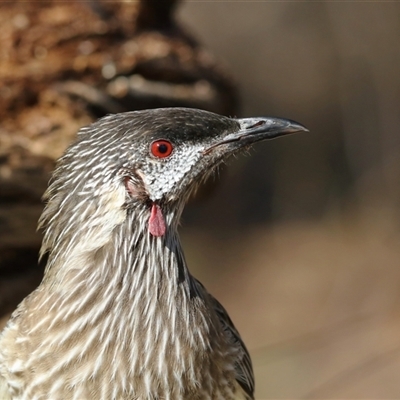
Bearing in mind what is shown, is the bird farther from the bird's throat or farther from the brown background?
the brown background

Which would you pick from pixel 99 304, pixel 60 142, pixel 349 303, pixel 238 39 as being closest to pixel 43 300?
pixel 99 304

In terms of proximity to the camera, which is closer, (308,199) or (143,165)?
(143,165)

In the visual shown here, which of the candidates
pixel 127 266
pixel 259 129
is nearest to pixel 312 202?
pixel 259 129

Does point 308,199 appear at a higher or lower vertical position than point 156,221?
lower

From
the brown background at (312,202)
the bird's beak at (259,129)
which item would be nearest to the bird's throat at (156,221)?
the bird's beak at (259,129)

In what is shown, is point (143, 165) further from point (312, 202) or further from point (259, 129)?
point (312, 202)

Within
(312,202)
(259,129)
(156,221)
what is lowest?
(312,202)

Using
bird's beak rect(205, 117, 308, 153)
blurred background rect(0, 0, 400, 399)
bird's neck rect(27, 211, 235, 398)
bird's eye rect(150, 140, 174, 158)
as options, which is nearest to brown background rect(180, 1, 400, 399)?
blurred background rect(0, 0, 400, 399)
